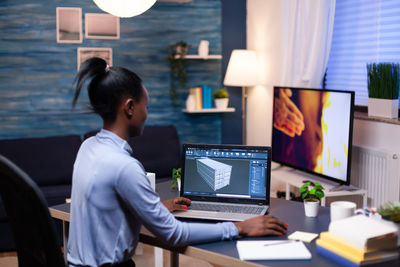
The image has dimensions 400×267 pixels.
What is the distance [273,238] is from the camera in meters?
1.93

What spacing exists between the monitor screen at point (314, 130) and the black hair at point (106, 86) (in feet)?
6.24

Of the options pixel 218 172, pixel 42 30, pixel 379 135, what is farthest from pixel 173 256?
pixel 42 30

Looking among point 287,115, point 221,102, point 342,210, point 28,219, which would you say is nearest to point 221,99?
point 221,102

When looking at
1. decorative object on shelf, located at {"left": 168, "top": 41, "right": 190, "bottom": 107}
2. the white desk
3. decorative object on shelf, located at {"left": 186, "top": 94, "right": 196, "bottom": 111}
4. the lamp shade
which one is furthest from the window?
decorative object on shelf, located at {"left": 168, "top": 41, "right": 190, "bottom": 107}

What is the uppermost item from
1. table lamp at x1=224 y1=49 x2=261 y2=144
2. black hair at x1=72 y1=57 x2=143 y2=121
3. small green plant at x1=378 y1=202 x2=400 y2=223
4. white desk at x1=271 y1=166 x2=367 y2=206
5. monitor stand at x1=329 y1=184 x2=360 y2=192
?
table lamp at x1=224 y1=49 x2=261 y2=144

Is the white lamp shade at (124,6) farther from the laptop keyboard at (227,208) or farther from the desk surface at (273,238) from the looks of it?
the laptop keyboard at (227,208)

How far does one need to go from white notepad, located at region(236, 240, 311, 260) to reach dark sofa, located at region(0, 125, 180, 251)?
2.58m

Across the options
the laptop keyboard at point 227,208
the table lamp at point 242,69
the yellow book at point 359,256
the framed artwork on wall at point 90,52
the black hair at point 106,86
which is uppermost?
the framed artwork on wall at point 90,52

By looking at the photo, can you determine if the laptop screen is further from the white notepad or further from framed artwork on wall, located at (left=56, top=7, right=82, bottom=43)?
framed artwork on wall, located at (left=56, top=7, right=82, bottom=43)

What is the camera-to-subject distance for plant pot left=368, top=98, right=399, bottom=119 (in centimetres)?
325

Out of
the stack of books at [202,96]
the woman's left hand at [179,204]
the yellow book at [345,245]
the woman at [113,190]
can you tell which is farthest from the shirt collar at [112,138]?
the stack of books at [202,96]

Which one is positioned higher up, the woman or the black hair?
the black hair

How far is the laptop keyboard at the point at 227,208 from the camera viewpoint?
2.21m

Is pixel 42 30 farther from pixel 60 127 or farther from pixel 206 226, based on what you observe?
pixel 206 226
